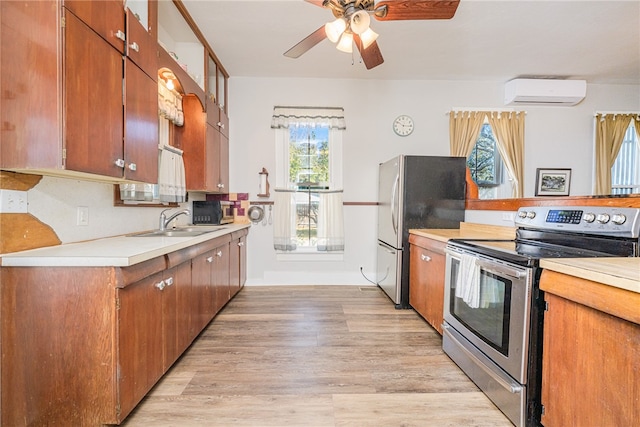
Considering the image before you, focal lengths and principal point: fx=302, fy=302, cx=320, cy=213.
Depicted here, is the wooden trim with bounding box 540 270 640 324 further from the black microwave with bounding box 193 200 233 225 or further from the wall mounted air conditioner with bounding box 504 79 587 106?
the wall mounted air conditioner with bounding box 504 79 587 106

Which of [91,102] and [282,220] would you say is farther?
[282,220]

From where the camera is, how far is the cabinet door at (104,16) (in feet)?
4.51

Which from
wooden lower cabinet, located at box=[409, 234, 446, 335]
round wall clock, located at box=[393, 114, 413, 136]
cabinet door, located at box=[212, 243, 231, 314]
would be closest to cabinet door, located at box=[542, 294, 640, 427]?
wooden lower cabinet, located at box=[409, 234, 446, 335]

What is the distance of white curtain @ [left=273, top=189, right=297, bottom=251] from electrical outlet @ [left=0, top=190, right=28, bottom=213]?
8.71 feet

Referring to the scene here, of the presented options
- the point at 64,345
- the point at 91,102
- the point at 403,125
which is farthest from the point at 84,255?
the point at 403,125

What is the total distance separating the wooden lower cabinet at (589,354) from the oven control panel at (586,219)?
0.43 m

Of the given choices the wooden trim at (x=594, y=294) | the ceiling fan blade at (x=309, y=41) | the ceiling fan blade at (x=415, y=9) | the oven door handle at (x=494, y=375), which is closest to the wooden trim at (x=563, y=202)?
the wooden trim at (x=594, y=294)

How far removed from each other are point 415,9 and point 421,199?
1.74 meters

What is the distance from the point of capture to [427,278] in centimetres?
272

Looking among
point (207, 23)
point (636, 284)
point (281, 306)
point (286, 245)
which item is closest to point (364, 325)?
point (281, 306)

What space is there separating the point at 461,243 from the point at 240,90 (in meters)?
3.35

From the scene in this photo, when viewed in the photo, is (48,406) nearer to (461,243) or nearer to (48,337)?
(48,337)

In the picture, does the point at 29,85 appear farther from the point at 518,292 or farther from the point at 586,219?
the point at 586,219

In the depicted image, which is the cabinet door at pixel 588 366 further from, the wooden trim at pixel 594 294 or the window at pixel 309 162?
the window at pixel 309 162
